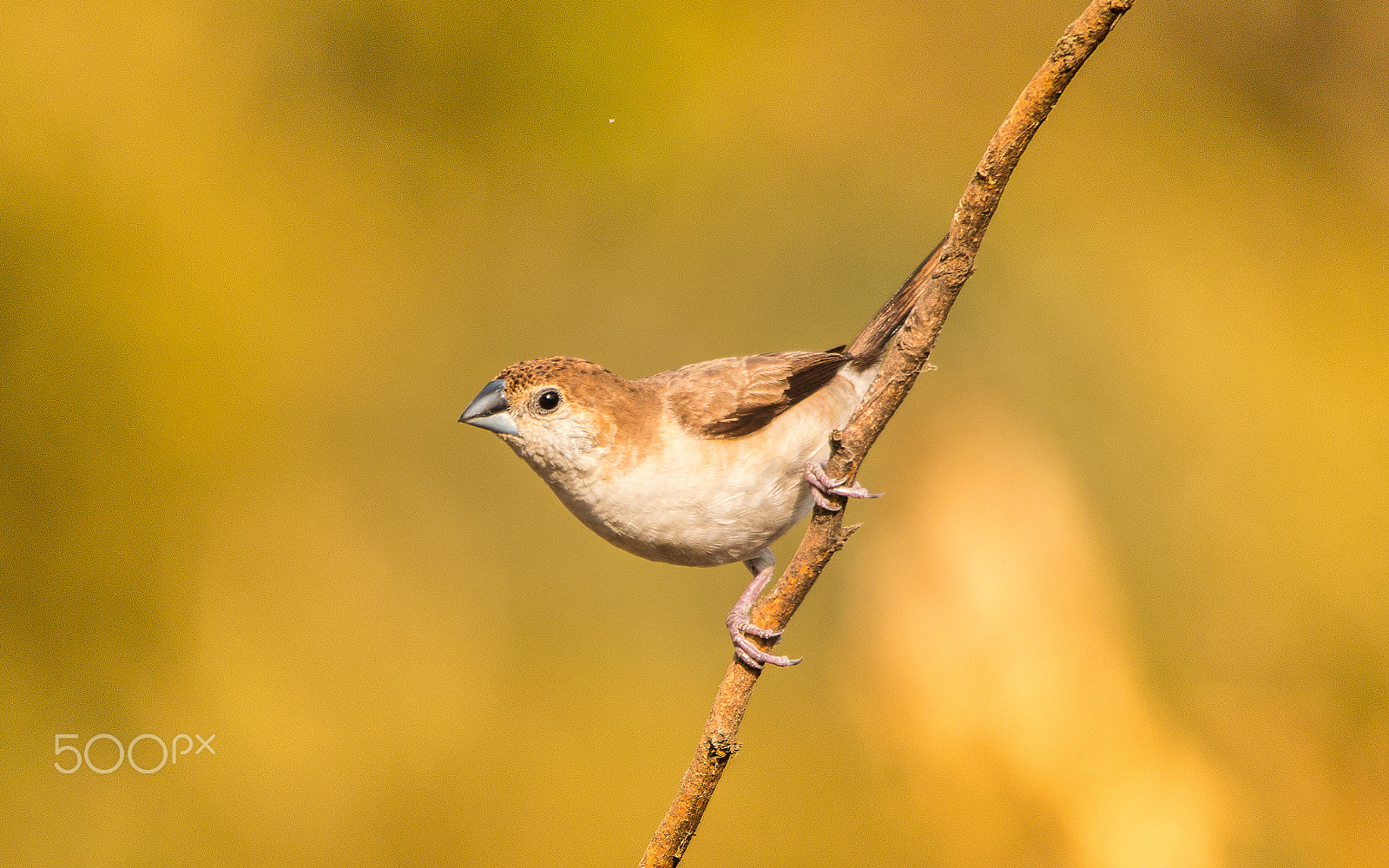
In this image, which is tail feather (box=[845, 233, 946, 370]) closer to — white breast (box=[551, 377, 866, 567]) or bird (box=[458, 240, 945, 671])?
bird (box=[458, 240, 945, 671])

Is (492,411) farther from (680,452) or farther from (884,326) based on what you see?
(884,326)

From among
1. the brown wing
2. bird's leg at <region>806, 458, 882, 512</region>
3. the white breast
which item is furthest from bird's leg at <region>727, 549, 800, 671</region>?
the brown wing

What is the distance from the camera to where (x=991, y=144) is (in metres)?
1.42

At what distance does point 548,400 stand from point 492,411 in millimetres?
116

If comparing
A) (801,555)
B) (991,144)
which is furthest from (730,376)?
(991,144)

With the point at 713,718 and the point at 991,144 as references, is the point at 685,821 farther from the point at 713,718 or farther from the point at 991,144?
the point at 991,144

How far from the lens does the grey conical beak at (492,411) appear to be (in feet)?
6.26

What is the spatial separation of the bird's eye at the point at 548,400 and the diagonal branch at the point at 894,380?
58 cm

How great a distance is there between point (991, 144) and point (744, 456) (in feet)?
2.79

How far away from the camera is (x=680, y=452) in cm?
200

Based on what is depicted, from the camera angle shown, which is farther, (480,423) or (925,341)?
(480,423)

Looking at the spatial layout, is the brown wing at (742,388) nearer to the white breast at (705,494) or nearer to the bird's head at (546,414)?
the white breast at (705,494)

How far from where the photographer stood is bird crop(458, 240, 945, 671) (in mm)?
1927

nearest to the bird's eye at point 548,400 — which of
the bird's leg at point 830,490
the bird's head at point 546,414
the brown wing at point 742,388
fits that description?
the bird's head at point 546,414
